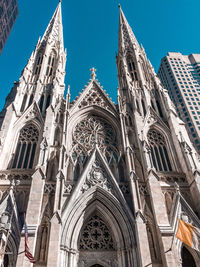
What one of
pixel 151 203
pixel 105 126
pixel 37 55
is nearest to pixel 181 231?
pixel 151 203

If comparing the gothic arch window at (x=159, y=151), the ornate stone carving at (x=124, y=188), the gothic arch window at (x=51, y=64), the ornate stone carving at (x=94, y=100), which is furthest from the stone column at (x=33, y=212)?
the gothic arch window at (x=51, y=64)

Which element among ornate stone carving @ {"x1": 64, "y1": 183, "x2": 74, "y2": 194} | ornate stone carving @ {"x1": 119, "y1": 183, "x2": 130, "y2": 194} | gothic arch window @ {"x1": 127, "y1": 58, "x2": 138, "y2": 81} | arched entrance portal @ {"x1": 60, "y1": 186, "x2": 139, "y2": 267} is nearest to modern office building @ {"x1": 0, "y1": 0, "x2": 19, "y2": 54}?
gothic arch window @ {"x1": 127, "y1": 58, "x2": 138, "y2": 81}

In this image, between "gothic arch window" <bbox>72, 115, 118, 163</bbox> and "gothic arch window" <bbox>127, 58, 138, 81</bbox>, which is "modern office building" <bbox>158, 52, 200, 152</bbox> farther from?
"gothic arch window" <bbox>72, 115, 118, 163</bbox>

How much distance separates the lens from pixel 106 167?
17562 millimetres

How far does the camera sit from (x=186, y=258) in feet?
46.8

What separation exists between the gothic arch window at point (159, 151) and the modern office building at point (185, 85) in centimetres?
3133

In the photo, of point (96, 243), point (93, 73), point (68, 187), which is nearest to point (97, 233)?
point (96, 243)

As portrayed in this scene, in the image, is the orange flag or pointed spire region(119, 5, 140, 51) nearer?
the orange flag

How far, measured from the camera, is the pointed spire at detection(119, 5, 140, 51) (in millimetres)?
31764

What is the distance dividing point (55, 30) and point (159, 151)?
26.5 meters

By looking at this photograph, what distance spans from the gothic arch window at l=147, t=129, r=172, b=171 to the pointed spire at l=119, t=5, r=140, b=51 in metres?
16.6

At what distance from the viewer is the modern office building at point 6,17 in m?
26.7

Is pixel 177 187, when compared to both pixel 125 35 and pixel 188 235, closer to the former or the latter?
pixel 188 235

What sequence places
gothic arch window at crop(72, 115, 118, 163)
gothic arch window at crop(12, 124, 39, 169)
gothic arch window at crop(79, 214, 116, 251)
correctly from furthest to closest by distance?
gothic arch window at crop(72, 115, 118, 163), gothic arch window at crop(12, 124, 39, 169), gothic arch window at crop(79, 214, 116, 251)
